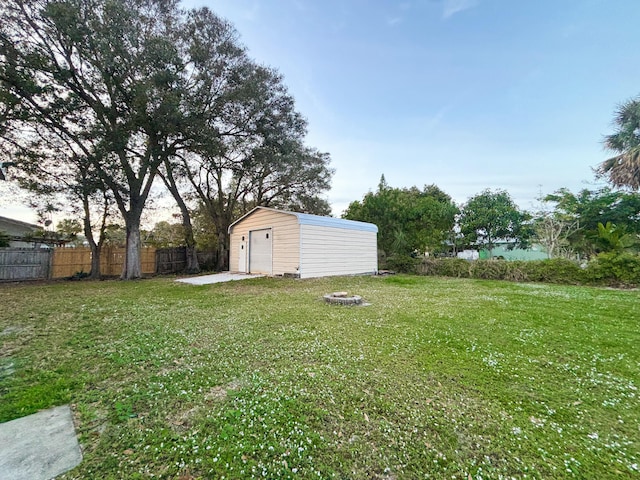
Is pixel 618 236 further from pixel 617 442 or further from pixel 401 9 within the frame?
pixel 617 442

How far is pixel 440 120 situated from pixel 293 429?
461 inches

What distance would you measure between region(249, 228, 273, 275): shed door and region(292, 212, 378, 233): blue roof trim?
2.07 m

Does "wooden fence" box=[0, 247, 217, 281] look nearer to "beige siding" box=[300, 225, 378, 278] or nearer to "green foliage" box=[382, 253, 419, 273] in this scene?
"beige siding" box=[300, 225, 378, 278]

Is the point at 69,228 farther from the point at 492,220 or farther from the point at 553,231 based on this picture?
the point at 553,231

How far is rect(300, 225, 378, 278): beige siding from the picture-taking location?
10.0 metres

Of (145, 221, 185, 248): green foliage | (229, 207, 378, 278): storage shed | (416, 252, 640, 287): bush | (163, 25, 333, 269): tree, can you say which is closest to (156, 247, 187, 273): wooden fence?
(163, 25, 333, 269): tree

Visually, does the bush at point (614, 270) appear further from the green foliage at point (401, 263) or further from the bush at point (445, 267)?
the green foliage at point (401, 263)

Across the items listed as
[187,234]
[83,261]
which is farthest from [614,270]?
[83,261]

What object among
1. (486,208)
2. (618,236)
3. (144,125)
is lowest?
(618,236)

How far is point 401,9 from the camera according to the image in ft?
25.9

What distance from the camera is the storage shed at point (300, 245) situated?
390 inches

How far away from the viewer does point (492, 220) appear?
1736cm

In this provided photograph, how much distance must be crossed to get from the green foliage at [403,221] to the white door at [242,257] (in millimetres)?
6593

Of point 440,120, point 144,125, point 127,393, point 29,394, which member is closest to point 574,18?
point 440,120
